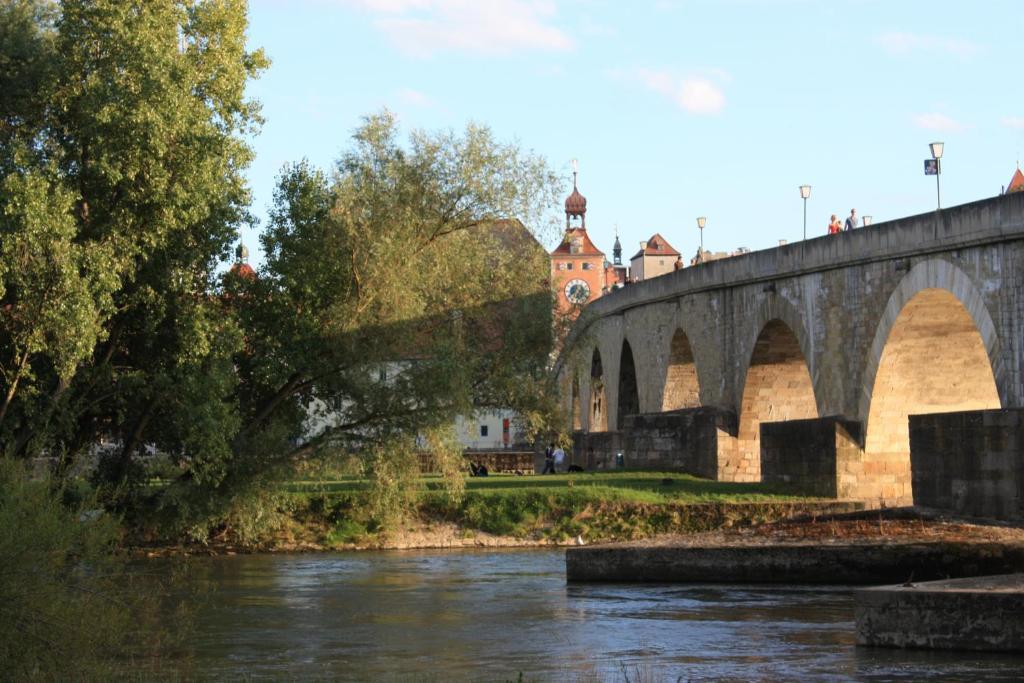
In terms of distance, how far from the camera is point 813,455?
26.8 meters

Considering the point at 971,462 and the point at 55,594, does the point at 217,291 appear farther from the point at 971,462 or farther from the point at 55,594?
the point at 55,594

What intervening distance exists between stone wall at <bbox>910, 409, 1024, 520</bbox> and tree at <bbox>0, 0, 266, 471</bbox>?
8998 millimetres

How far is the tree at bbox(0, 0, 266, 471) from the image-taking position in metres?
19.3

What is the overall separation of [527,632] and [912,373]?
12.1m

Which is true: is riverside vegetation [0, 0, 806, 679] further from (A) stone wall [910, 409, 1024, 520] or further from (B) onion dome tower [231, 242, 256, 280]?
(A) stone wall [910, 409, 1024, 520]

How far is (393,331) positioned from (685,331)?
47.3ft

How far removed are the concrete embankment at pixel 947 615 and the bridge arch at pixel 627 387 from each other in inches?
1182

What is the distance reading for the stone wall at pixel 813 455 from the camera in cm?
2636

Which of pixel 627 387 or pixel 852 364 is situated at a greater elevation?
pixel 627 387

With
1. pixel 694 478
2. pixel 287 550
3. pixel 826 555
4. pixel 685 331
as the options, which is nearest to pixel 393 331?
pixel 287 550

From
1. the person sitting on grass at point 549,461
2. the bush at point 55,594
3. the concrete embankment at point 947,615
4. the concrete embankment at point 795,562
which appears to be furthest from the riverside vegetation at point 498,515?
the person sitting on grass at point 549,461

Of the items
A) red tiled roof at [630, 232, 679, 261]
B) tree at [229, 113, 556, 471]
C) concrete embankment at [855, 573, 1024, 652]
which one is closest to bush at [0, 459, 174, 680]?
concrete embankment at [855, 573, 1024, 652]

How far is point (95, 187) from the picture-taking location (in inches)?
809

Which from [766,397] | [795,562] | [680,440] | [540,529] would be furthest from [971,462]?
[680,440]
